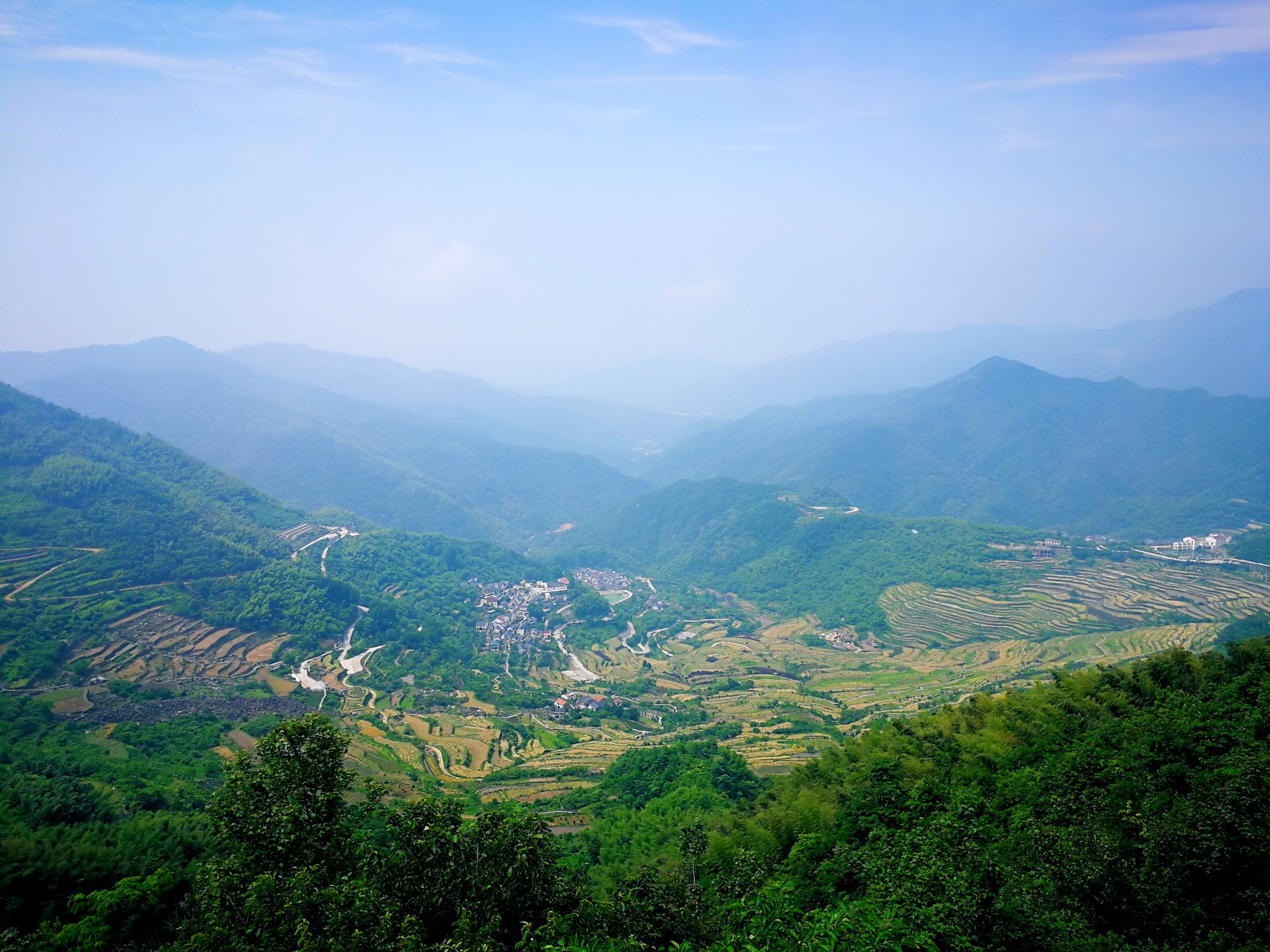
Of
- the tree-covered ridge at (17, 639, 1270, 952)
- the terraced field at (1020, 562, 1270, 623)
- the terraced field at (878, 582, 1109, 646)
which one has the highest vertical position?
the tree-covered ridge at (17, 639, 1270, 952)

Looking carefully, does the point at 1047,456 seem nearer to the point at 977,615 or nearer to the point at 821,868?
the point at 977,615

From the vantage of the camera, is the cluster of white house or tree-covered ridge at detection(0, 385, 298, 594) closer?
tree-covered ridge at detection(0, 385, 298, 594)

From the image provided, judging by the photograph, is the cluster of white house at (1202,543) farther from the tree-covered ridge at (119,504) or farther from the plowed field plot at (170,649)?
the tree-covered ridge at (119,504)

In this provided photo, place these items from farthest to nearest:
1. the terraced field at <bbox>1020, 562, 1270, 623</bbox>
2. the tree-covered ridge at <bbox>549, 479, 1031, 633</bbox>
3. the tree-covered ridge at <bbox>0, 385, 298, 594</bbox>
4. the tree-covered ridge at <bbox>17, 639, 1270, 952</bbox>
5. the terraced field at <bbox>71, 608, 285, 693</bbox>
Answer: the tree-covered ridge at <bbox>549, 479, 1031, 633</bbox> → the terraced field at <bbox>1020, 562, 1270, 623</bbox> → the tree-covered ridge at <bbox>0, 385, 298, 594</bbox> → the terraced field at <bbox>71, 608, 285, 693</bbox> → the tree-covered ridge at <bbox>17, 639, 1270, 952</bbox>

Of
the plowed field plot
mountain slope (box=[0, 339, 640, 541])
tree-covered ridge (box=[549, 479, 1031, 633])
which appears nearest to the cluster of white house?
tree-covered ridge (box=[549, 479, 1031, 633])

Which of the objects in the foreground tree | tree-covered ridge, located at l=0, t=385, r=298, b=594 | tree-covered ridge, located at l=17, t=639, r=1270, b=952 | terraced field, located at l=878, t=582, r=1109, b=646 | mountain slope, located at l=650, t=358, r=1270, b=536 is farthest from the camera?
mountain slope, located at l=650, t=358, r=1270, b=536

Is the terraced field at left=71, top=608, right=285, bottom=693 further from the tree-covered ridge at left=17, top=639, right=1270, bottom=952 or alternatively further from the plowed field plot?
the tree-covered ridge at left=17, top=639, right=1270, bottom=952

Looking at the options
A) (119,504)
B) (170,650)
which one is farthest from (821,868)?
(119,504)
